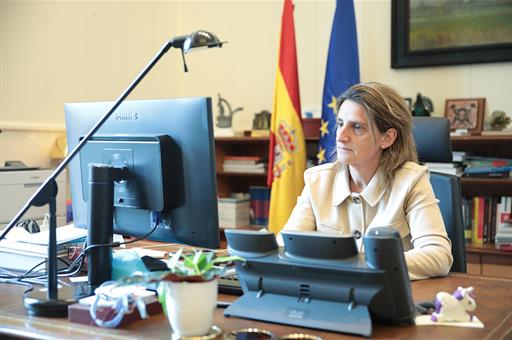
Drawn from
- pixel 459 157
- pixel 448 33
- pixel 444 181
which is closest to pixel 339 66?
pixel 448 33

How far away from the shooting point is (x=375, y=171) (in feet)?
6.14

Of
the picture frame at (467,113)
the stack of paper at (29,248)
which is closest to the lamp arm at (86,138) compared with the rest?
the stack of paper at (29,248)

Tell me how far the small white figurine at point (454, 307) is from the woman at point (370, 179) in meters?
0.50

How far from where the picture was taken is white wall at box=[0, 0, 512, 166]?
128 inches

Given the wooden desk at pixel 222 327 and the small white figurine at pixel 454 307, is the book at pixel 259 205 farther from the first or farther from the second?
the small white figurine at pixel 454 307

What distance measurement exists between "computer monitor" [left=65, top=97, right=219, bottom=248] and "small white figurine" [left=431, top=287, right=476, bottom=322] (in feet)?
1.66

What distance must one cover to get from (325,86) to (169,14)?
1403 millimetres

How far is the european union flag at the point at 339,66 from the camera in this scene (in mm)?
3482

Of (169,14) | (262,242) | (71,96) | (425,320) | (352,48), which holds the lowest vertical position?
(425,320)

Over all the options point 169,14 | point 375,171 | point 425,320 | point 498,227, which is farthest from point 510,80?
point 425,320

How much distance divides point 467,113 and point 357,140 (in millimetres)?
1828

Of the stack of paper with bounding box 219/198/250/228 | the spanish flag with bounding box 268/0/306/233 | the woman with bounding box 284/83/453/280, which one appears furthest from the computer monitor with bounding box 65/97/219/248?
the stack of paper with bounding box 219/198/250/228

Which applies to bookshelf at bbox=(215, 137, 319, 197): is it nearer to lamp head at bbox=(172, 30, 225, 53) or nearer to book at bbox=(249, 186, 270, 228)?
book at bbox=(249, 186, 270, 228)

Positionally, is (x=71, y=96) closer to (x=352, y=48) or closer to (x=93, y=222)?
(x=352, y=48)
